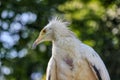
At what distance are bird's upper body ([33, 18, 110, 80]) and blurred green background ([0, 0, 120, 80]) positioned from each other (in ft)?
29.2

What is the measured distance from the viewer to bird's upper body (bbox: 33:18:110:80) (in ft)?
43.4

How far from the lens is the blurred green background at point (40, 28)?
23.3m

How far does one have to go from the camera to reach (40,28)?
79.0 ft

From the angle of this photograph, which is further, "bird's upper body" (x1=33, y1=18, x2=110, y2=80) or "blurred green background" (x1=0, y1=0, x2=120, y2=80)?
"blurred green background" (x1=0, y1=0, x2=120, y2=80)

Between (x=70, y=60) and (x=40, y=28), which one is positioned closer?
(x=70, y=60)

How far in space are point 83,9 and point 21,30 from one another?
2.08 meters

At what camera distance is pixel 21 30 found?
81.3 feet

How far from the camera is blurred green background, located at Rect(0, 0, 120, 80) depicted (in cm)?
2333

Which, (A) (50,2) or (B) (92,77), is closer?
(B) (92,77)

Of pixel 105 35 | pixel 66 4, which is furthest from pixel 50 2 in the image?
pixel 105 35

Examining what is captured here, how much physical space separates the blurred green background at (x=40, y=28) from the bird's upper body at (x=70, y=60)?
891 cm

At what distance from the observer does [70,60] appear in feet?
43.7

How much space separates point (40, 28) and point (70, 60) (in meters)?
10.8

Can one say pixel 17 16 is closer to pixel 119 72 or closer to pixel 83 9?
pixel 83 9
